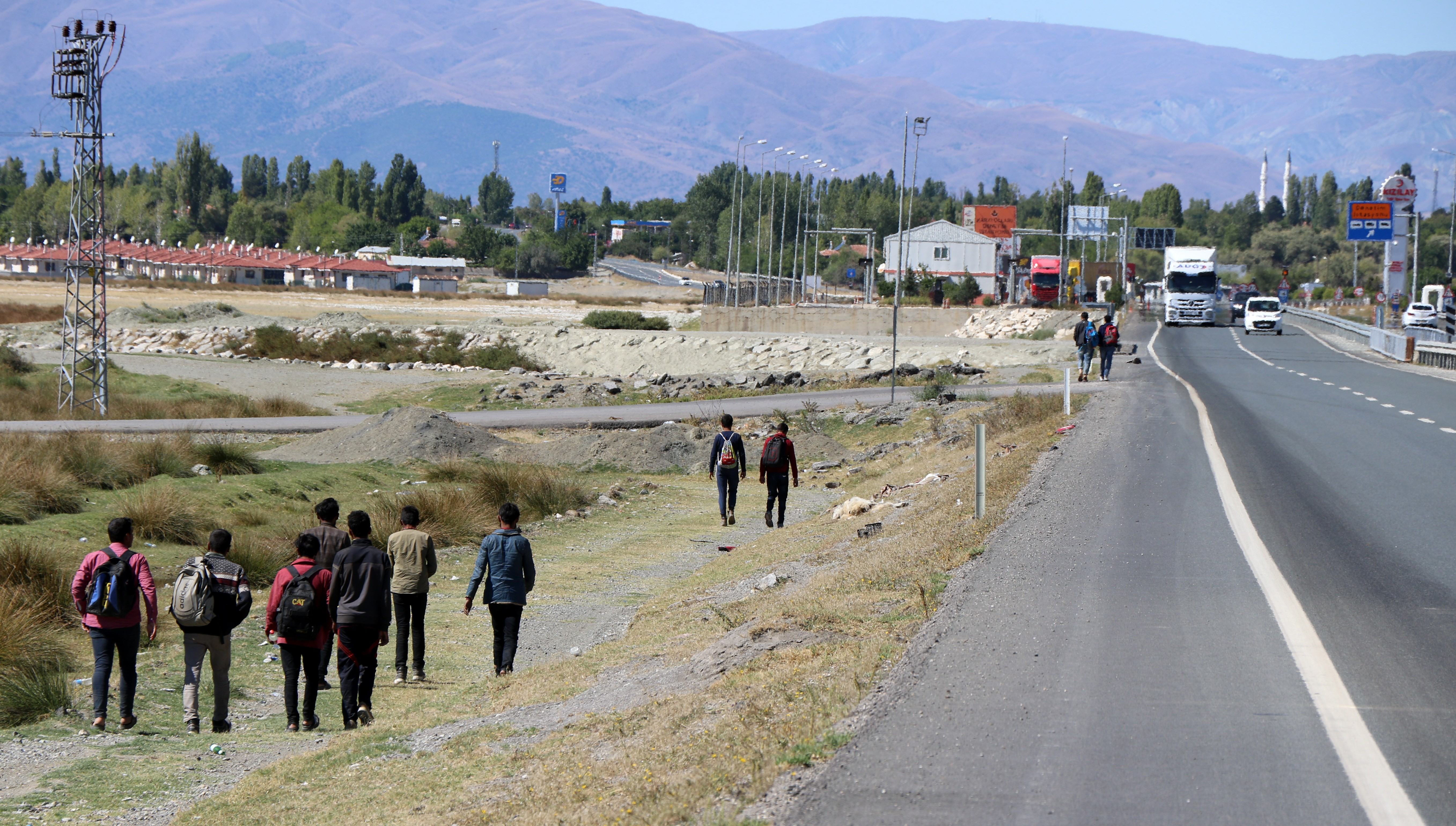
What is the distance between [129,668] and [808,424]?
23.6 m

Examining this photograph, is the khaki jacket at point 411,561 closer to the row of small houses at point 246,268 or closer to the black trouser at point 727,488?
the black trouser at point 727,488

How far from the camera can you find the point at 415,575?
36.5ft

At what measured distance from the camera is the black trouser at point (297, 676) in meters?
9.59

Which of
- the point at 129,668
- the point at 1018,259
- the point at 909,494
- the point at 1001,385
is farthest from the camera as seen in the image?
the point at 1018,259

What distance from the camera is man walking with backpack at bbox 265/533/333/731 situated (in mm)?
9398

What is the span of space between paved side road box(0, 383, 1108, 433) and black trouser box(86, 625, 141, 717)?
2156 centimetres

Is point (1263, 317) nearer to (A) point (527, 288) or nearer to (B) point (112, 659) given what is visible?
(B) point (112, 659)

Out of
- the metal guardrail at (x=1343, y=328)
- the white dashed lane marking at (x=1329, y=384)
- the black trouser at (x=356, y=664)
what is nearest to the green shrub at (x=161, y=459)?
the black trouser at (x=356, y=664)

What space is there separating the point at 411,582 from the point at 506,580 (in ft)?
2.90

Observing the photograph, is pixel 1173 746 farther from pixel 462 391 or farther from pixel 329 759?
pixel 462 391

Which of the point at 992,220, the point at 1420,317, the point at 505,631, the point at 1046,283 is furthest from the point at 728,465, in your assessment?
the point at 992,220

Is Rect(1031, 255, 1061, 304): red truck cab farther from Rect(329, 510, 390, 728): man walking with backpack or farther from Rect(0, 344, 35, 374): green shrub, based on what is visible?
Rect(329, 510, 390, 728): man walking with backpack

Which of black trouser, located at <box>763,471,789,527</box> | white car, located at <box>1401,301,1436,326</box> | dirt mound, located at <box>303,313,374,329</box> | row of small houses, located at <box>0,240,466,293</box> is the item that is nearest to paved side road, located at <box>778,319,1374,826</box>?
black trouser, located at <box>763,471,789,527</box>

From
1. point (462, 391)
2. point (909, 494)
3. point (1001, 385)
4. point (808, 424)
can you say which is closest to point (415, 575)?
point (909, 494)
